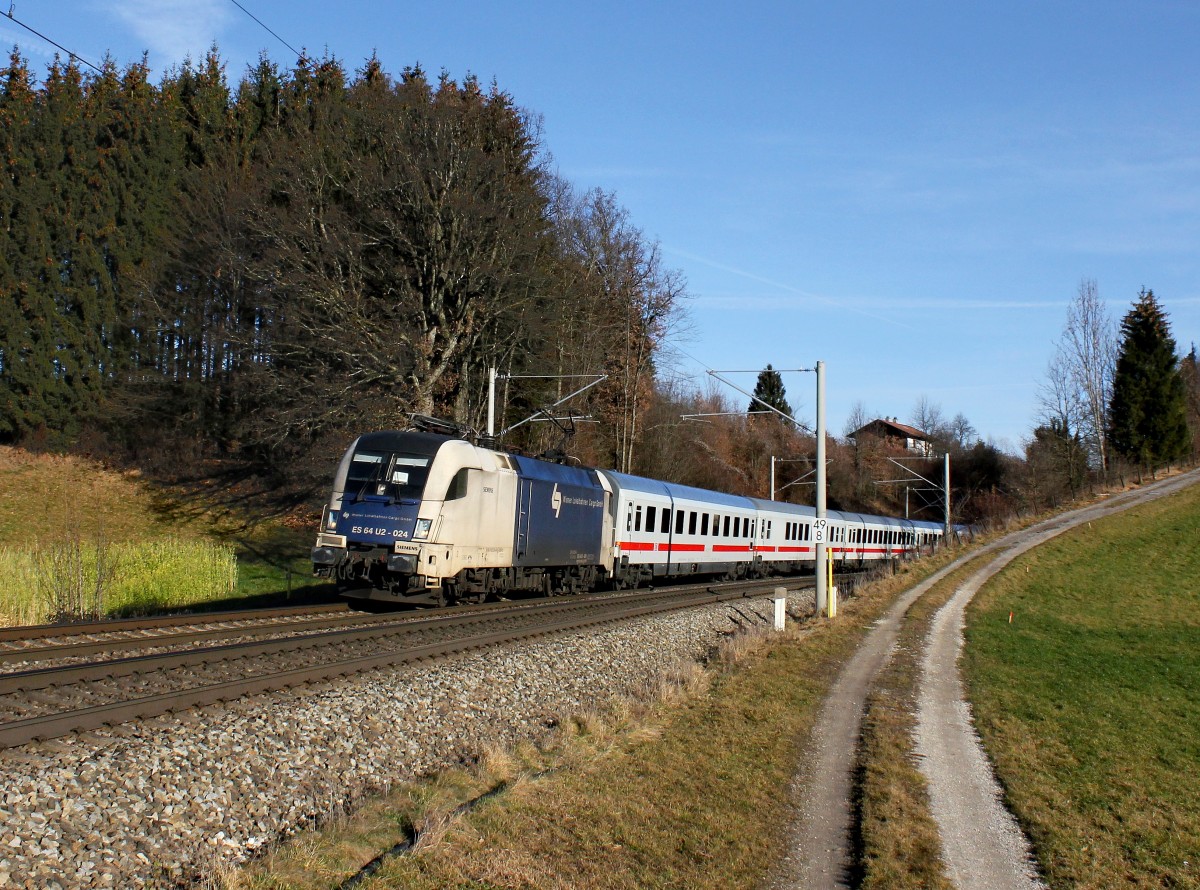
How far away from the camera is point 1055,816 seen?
7.82 meters

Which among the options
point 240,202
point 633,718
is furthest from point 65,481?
point 633,718

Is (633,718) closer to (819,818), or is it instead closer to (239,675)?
(819,818)

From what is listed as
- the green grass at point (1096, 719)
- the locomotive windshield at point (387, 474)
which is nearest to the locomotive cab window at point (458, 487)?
the locomotive windshield at point (387, 474)

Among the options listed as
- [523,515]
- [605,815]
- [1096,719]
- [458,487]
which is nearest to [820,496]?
[523,515]

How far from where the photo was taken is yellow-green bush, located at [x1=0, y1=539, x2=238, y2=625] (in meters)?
16.4

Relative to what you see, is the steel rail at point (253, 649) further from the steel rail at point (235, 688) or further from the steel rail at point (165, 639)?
the steel rail at point (235, 688)

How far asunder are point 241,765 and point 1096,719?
1054 centimetres

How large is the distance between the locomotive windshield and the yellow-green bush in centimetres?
466

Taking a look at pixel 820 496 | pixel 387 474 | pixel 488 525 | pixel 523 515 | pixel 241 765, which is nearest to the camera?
pixel 241 765

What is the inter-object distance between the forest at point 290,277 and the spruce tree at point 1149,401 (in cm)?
3661

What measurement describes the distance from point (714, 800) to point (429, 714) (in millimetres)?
3579

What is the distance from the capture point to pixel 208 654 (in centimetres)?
1112

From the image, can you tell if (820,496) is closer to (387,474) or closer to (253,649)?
(387,474)

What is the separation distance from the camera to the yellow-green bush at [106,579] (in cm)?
1638
